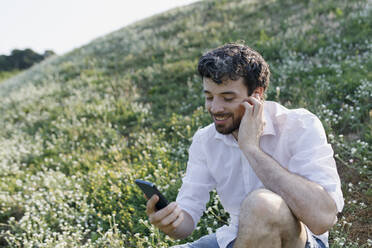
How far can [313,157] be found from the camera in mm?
2543

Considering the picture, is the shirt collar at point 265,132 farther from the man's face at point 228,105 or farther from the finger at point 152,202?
the finger at point 152,202

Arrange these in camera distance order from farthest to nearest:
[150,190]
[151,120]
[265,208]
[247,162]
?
[151,120] → [247,162] → [150,190] → [265,208]

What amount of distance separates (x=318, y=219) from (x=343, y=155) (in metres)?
2.82

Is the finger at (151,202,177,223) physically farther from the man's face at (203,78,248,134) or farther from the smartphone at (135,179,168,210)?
the man's face at (203,78,248,134)

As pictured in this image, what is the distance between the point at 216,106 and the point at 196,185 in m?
0.78

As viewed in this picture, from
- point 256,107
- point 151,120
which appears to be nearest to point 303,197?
point 256,107

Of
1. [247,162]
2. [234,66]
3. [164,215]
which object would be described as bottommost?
[164,215]

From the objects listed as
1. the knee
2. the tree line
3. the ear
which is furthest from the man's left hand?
the tree line

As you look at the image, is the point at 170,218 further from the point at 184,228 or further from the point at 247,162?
the point at 247,162

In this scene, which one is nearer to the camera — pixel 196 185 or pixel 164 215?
pixel 164 215

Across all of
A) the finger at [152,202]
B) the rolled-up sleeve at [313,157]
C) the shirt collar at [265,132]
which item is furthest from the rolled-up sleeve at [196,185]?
the rolled-up sleeve at [313,157]

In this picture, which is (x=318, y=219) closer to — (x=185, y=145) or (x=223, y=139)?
(x=223, y=139)

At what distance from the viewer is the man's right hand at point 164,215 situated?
8.57ft

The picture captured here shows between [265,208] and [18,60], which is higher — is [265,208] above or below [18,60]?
below
